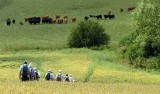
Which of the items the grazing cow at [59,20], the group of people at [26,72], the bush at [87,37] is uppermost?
the group of people at [26,72]

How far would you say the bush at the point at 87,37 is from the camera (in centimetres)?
8169

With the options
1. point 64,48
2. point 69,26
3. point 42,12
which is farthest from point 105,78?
point 42,12

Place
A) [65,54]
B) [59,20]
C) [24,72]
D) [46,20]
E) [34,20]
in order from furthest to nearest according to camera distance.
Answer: [46,20], [34,20], [59,20], [65,54], [24,72]

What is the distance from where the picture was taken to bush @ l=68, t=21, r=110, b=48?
268ft

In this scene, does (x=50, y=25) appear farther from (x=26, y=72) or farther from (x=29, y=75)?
(x=26, y=72)

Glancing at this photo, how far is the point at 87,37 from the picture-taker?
270ft

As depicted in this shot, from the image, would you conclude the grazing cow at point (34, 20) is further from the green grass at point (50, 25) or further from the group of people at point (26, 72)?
the group of people at point (26, 72)

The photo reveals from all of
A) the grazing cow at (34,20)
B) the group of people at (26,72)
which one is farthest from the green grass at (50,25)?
the group of people at (26,72)

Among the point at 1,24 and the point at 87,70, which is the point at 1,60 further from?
the point at 1,24

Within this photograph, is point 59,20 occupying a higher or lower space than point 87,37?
higher

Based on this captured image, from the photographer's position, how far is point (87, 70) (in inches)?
2082

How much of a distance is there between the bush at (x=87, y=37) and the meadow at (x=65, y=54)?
5.59 feet

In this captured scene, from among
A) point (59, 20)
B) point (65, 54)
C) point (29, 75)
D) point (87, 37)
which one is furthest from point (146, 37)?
point (59, 20)

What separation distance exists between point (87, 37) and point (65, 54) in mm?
13068
